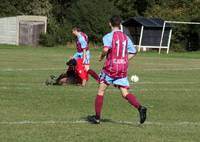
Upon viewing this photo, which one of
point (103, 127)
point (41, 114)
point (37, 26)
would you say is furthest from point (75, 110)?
point (37, 26)

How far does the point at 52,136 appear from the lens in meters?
9.47

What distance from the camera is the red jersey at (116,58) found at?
10.8m

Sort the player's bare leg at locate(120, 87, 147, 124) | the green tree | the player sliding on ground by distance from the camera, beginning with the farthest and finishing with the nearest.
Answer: the green tree
the player sliding on ground
the player's bare leg at locate(120, 87, 147, 124)

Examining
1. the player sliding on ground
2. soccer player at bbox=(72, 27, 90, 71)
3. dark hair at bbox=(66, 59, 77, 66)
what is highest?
soccer player at bbox=(72, 27, 90, 71)

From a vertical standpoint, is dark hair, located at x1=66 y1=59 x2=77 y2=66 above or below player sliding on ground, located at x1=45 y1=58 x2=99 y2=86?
above

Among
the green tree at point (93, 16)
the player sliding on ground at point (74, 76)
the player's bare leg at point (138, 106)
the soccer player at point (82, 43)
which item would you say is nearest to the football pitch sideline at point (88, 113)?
the player's bare leg at point (138, 106)

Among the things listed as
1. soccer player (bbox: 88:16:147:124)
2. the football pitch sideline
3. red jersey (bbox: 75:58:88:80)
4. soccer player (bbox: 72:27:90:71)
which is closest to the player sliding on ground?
red jersey (bbox: 75:58:88:80)

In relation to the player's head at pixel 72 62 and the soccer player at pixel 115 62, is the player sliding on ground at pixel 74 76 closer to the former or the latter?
the player's head at pixel 72 62

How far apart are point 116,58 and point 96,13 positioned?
178 feet

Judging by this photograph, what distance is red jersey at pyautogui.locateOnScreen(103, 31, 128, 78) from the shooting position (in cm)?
1077

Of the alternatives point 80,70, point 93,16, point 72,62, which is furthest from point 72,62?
point 93,16

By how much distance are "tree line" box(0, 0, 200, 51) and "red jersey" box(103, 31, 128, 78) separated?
47.5 meters

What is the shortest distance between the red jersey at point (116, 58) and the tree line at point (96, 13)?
47.5m

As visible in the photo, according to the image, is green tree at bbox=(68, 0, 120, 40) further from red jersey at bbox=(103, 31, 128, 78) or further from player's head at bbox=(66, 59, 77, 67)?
red jersey at bbox=(103, 31, 128, 78)
